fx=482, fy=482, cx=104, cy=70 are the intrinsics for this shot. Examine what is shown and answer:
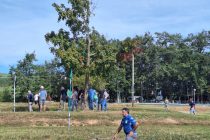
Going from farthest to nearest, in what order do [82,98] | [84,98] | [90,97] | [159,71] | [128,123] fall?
[159,71]
[82,98]
[84,98]
[90,97]
[128,123]

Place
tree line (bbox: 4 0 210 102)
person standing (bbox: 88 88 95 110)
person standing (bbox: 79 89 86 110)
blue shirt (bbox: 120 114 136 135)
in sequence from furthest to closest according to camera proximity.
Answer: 1. tree line (bbox: 4 0 210 102)
2. person standing (bbox: 79 89 86 110)
3. person standing (bbox: 88 88 95 110)
4. blue shirt (bbox: 120 114 136 135)

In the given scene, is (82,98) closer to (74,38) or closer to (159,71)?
(74,38)

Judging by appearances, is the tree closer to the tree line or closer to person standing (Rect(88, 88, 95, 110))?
person standing (Rect(88, 88, 95, 110))


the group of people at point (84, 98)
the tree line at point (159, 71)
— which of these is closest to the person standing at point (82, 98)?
the group of people at point (84, 98)

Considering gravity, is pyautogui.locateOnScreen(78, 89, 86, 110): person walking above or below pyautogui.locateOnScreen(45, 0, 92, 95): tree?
below

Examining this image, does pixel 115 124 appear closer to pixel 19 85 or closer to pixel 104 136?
pixel 104 136

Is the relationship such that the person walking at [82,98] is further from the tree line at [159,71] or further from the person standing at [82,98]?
the tree line at [159,71]

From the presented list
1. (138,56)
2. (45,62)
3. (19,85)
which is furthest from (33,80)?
(138,56)

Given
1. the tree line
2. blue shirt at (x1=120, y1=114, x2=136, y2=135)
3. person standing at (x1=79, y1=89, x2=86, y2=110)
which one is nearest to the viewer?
blue shirt at (x1=120, y1=114, x2=136, y2=135)

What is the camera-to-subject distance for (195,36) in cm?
11825

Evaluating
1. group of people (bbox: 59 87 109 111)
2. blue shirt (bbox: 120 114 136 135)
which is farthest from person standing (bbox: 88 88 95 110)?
blue shirt (bbox: 120 114 136 135)

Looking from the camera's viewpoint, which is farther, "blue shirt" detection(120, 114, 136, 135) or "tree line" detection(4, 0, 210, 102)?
"tree line" detection(4, 0, 210, 102)

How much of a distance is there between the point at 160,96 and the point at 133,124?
323 ft

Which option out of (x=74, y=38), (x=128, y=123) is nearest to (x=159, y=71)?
(x=74, y=38)
